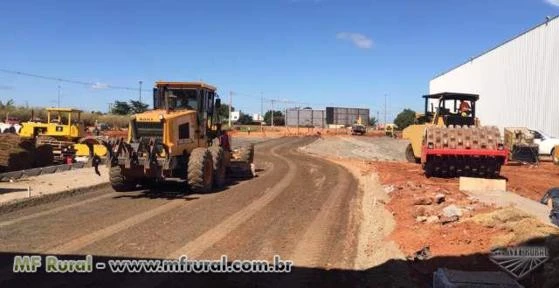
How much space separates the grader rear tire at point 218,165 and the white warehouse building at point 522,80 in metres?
24.1

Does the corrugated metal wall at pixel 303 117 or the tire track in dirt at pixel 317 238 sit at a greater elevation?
the corrugated metal wall at pixel 303 117

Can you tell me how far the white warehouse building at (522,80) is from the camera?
1383 inches

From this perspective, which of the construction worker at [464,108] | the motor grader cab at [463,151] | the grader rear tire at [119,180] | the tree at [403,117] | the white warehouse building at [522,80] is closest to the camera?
the grader rear tire at [119,180]

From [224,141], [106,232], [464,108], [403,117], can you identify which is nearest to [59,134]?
[224,141]

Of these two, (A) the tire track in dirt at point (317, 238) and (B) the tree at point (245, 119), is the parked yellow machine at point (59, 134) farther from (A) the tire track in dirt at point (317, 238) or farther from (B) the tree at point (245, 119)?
(B) the tree at point (245, 119)

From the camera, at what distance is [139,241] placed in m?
9.53

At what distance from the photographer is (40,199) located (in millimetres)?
13664

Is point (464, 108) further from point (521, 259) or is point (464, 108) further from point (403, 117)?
point (403, 117)

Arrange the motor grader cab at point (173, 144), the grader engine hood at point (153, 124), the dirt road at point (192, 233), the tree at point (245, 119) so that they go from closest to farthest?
the dirt road at point (192, 233)
the motor grader cab at point (173, 144)
the grader engine hood at point (153, 124)
the tree at point (245, 119)

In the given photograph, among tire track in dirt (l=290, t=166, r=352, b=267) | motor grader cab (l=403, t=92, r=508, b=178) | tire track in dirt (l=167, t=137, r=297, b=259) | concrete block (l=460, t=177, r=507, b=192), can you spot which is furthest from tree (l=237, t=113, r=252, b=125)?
tire track in dirt (l=290, t=166, r=352, b=267)

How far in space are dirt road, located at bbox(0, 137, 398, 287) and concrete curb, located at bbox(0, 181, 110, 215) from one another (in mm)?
255

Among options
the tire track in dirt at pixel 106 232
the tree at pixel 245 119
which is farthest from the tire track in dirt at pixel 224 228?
the tree at pixel 245 119

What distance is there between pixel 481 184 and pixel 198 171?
308 inches

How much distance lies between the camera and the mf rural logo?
6535 millimetres
